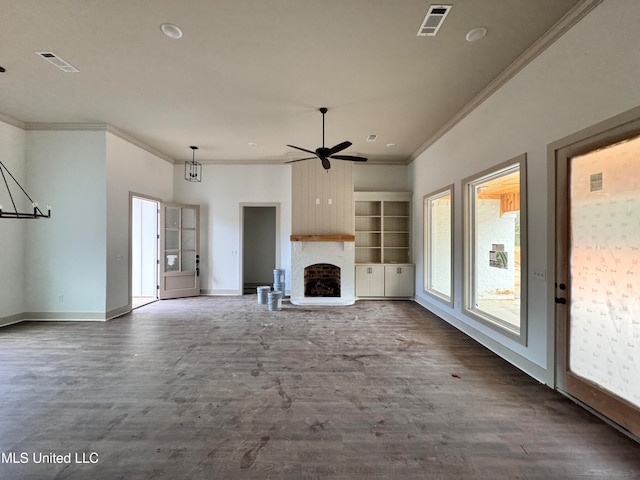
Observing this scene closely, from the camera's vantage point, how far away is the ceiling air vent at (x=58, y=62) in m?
2.92

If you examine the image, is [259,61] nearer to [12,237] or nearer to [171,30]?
[171,30]

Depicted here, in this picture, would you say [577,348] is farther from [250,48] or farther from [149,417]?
[250,48]

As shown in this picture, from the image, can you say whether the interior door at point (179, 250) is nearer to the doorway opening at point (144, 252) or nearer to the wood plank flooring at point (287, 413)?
the doorway opening at point (144, 252)

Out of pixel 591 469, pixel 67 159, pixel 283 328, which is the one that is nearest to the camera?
pixel 591 469

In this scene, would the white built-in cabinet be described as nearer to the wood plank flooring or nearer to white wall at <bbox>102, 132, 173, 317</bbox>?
the wood plank flooring

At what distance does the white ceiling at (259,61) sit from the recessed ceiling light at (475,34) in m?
0.05

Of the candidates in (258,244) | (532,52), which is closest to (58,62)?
(532,52)

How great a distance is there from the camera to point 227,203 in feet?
23.1

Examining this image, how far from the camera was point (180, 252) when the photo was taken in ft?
22.1

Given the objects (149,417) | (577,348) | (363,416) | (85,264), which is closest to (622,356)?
(577,348)

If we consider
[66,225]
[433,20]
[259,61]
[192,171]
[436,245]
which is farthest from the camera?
[192,171]

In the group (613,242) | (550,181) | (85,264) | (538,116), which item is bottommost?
(85,264)

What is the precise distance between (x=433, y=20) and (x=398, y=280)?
5037 mm

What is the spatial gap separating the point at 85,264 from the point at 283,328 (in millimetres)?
3599
